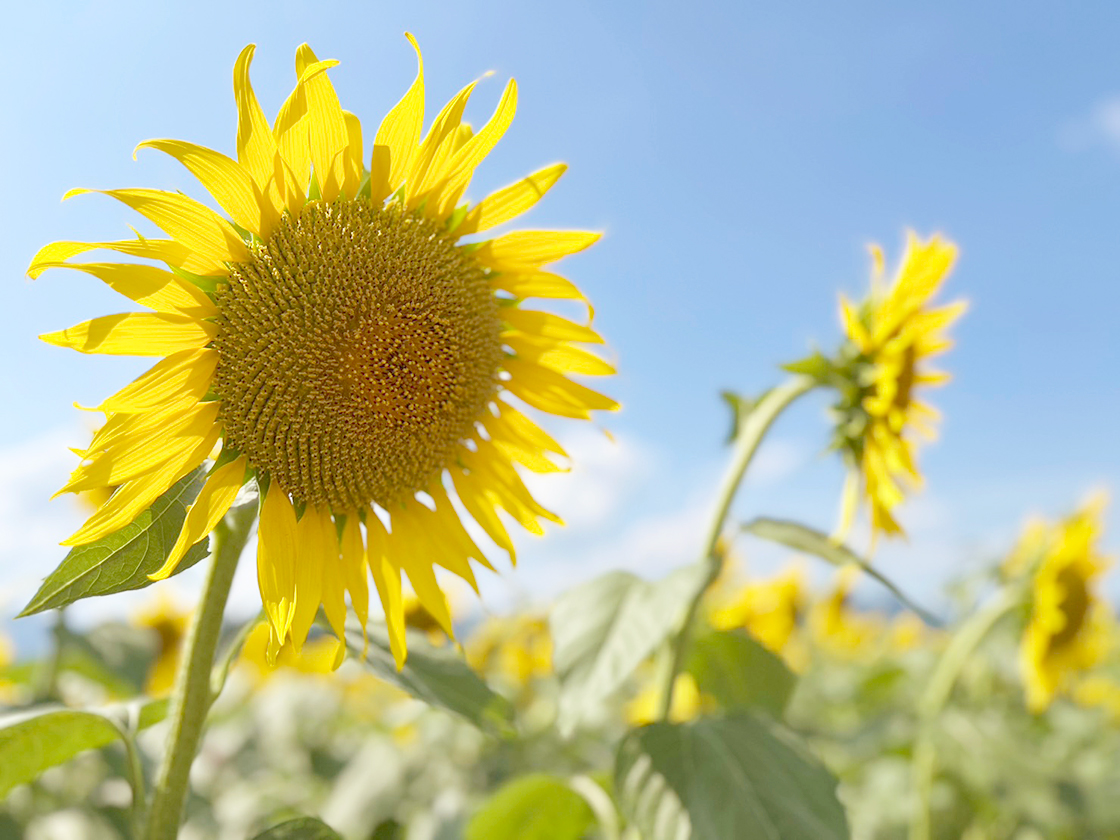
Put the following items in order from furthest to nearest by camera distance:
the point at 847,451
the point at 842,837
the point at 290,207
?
the point at 847,451 < the point at 842,837 < the point at 290,207

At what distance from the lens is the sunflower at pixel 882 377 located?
1882mm

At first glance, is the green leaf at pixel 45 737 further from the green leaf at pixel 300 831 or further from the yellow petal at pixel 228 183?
the yellow petal at pixel 228 183

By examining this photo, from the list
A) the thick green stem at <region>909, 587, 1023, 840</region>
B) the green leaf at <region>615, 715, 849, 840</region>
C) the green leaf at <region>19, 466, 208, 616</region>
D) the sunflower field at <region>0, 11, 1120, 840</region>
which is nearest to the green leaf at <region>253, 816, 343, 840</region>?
the sunflower field at <region>0, 11, 1120, 840</region>

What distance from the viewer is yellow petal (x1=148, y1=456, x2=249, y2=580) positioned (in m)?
0.98

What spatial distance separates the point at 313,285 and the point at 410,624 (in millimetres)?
2666

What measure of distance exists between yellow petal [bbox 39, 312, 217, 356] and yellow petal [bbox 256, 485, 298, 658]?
219 mm

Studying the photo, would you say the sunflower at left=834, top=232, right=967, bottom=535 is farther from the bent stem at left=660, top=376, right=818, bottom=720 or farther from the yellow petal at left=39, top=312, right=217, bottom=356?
the yellow petal at left=39, top=312, right=217, bottom=356

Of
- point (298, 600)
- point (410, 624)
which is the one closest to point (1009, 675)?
point (410, 624)

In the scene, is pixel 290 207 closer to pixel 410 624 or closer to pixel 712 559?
pixel 712 559

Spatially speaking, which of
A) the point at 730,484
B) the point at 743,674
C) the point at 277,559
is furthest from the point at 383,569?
the point at 743,674

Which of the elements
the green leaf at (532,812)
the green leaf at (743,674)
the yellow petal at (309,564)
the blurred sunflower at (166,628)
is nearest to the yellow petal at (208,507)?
the yellow petal at (309,564)

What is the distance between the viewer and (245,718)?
3982mm

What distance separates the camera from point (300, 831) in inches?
42.9

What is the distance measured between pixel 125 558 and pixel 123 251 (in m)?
0.34
